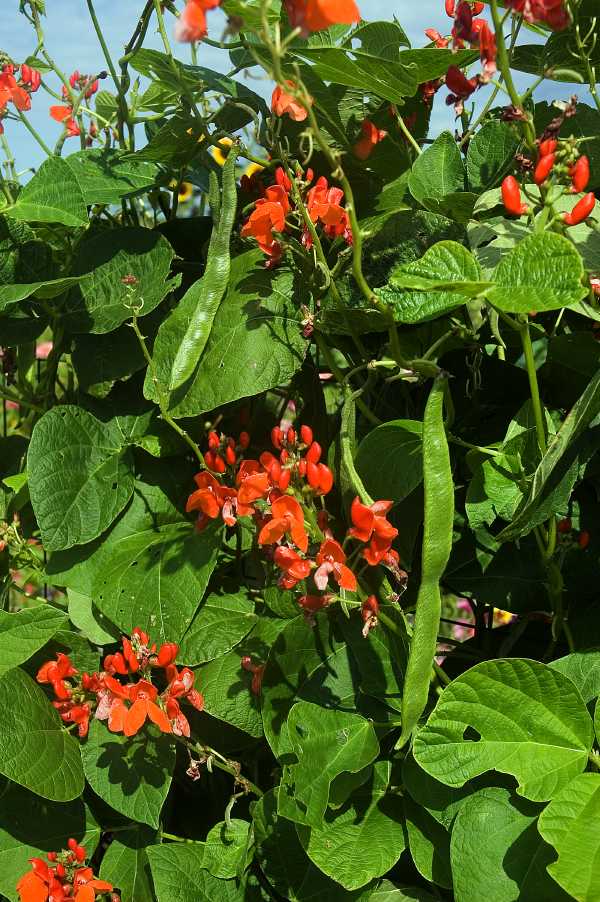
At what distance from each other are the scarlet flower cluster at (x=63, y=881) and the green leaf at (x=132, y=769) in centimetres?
9

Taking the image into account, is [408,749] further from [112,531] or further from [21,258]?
[21,258]

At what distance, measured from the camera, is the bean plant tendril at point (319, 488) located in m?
1.05

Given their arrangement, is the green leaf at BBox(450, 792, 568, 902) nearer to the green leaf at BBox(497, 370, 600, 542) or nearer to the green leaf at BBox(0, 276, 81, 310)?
the green leaf at BBox(497, 370, 600, 542)

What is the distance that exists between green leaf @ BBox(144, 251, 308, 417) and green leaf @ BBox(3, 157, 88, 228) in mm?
276

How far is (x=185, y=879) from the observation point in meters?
1.29

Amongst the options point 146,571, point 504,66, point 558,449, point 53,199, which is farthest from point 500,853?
point 53,199

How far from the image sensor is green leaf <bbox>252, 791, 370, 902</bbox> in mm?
1240

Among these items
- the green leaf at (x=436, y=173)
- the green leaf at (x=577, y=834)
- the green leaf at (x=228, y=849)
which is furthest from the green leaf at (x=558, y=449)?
the green leaf at (x=228, y=849)

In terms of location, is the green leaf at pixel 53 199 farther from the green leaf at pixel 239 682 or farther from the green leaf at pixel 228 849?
the green leaf at pixel 228 849

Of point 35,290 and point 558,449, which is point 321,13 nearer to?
point 558,449

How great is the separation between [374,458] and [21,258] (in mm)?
730

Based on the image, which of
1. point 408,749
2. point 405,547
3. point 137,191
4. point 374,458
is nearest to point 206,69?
point 137,191

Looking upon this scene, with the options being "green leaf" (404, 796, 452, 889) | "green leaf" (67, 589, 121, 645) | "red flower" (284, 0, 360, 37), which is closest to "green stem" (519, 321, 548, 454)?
"red flower" (284, 0, 360, 37)

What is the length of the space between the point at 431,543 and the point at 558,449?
18 centimetres
